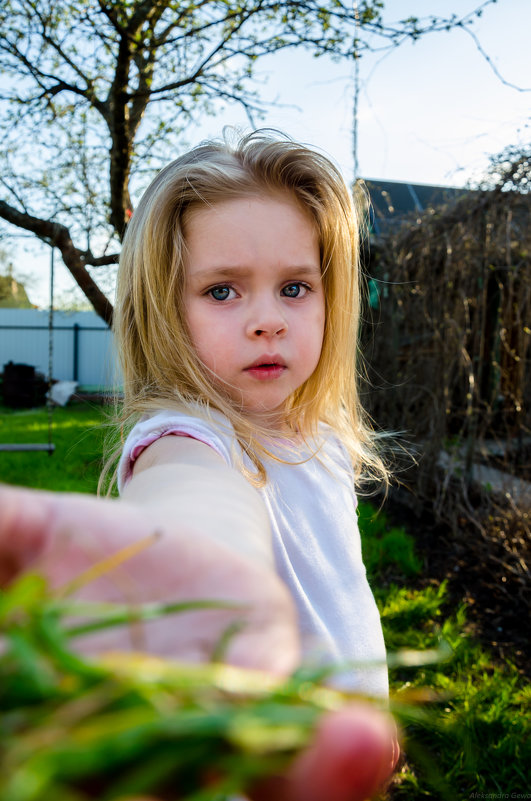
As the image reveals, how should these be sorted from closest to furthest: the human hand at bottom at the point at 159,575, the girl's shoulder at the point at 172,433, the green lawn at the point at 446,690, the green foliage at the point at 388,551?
the human hand at bottom at the point at 159,575, the girl's shoulder at the point at 172,433, the green lawn at the point at 446,690, the green foliage at the point at 388,551

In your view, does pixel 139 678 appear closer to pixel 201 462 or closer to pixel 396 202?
pixel 201 462

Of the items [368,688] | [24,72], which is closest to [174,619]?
[368,688]

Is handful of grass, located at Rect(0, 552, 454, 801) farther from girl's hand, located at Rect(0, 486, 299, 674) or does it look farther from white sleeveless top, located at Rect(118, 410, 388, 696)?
white sleeveless top, located at Rect(118, 410, 388, 696)

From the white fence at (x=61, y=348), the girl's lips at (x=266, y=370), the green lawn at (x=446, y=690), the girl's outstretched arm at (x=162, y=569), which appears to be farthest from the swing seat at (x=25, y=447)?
the white fence at (x=61, y=348)

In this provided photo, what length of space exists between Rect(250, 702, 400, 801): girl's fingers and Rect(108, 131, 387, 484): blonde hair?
1.21m

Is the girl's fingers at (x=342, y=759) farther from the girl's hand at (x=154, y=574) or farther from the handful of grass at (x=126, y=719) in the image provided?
the girl's hand at (x=154, y=574)

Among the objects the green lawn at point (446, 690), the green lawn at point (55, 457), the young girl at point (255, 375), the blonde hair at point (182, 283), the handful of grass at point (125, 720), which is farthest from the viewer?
the green lawn at point (55, 457)

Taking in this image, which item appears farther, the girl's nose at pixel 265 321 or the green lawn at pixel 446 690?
the green lawn at pixel 446 690

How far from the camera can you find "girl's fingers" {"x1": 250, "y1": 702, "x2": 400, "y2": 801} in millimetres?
503

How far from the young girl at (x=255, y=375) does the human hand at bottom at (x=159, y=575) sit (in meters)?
0.02

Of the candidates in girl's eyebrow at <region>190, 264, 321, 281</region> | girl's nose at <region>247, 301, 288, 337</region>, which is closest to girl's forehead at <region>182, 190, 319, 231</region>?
girl's eyebrow at <region>190, 264, 321, 281</region>

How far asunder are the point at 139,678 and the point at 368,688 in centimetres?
142

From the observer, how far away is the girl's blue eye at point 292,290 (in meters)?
1.99

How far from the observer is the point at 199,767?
1.60 ft
